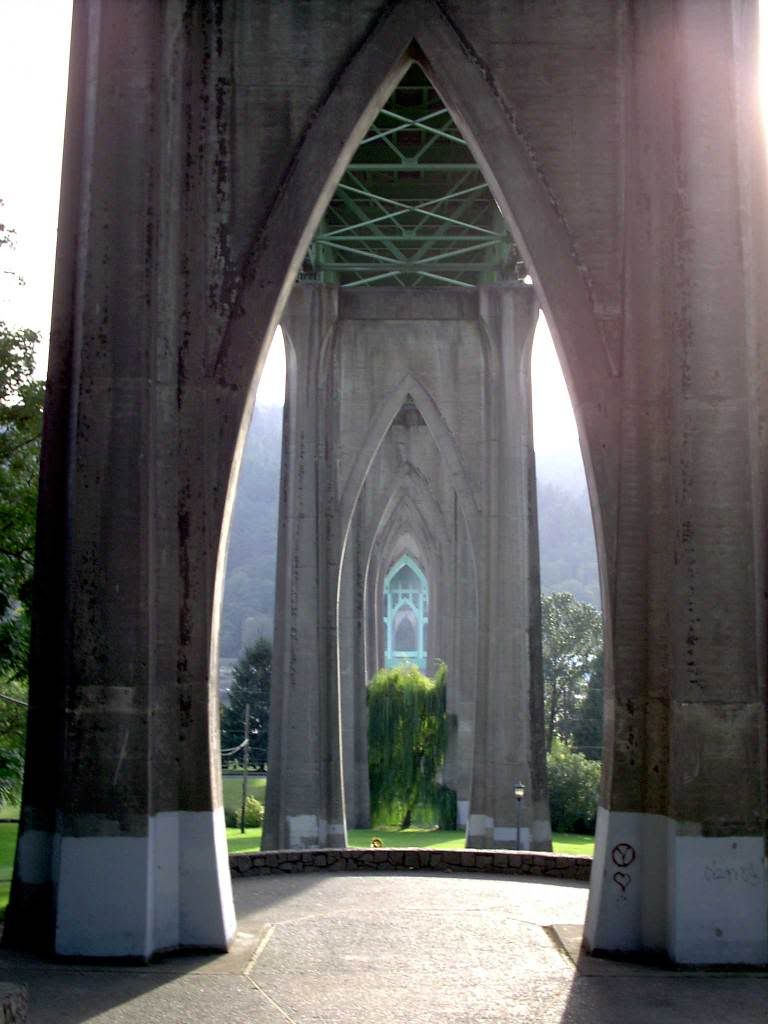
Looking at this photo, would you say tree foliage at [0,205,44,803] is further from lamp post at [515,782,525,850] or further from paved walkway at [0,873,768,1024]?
lamp post at [515,782,525,850]

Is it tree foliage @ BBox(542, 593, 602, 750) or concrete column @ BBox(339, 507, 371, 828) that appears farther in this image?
tree foliage @ BBox(542, 593, 602, 750)

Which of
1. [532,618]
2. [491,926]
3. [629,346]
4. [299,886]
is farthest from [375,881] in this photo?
[532,618]

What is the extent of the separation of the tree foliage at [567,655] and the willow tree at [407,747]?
36.6 metres

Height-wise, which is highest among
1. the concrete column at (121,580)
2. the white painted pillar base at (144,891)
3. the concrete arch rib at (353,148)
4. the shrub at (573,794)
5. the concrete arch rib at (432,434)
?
the concrete arch rib at (432,434)

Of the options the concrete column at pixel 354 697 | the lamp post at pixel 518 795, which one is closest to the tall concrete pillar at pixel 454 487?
the lamp post at pixel 518 795

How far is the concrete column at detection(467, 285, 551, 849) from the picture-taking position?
32.4 meters

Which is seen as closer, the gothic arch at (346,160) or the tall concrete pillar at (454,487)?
the gothic arch at (346,160)

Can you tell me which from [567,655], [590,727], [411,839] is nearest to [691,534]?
[411,839]

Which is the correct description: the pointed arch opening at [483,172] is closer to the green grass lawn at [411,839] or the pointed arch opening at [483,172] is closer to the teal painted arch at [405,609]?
the green grass lawn at [411,839]

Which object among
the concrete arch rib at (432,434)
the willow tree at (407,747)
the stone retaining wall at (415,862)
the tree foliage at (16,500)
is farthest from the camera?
the willow tree at (407,747)

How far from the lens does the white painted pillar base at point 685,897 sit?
399 inches

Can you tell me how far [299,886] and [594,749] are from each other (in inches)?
2495

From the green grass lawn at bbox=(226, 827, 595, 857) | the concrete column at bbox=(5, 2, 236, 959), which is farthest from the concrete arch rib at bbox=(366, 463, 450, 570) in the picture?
the concrete column at bbox=(5, 2, 236, 959)

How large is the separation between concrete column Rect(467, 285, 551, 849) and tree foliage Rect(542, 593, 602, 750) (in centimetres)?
4832
